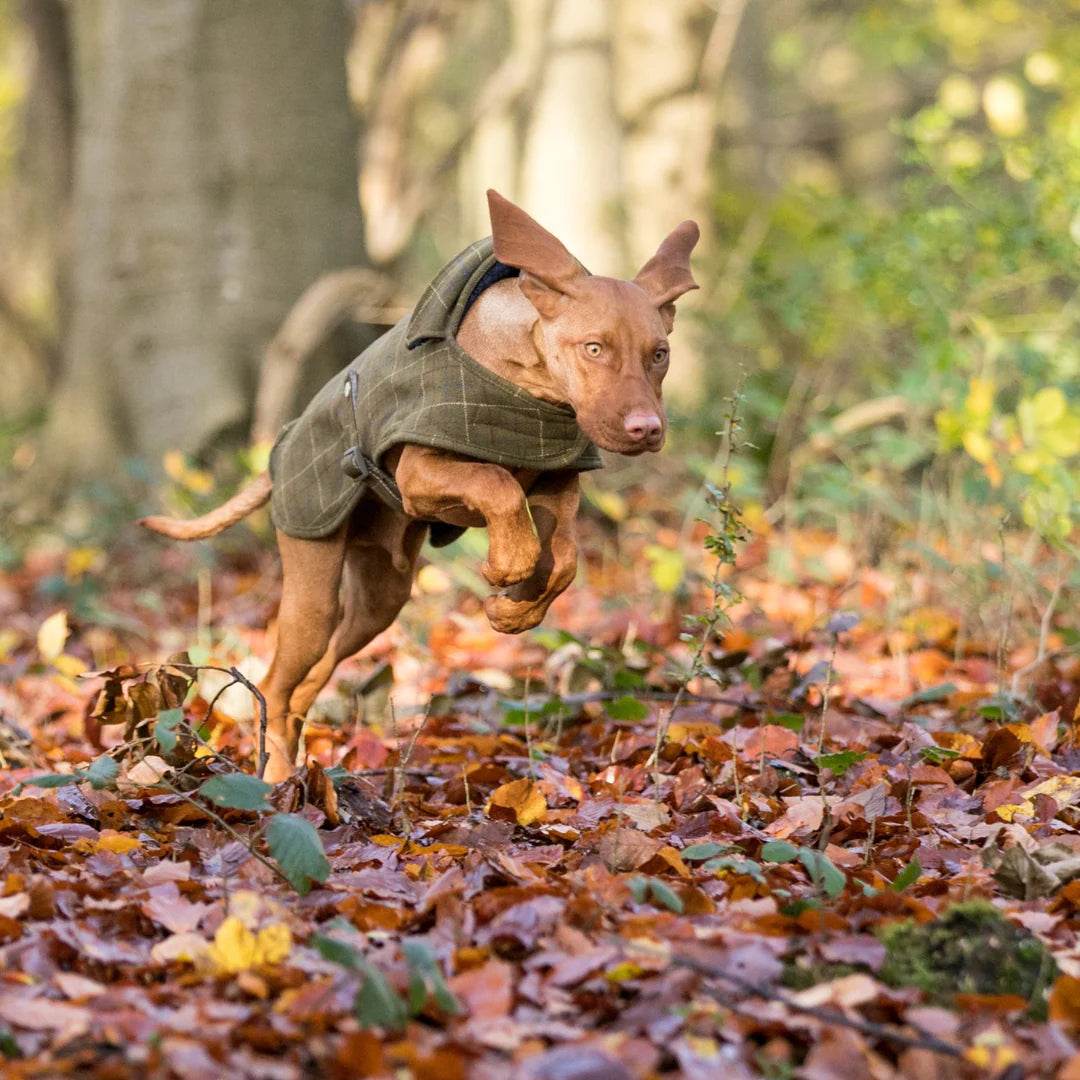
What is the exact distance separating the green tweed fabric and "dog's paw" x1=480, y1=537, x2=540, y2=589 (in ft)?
0.83

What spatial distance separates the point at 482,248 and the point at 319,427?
83 cm

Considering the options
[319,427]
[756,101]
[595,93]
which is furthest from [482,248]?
[756,101]

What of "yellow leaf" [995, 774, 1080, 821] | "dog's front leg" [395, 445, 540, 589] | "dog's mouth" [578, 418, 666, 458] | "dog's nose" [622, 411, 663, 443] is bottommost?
"yellow leaf" [995, 774, 1080, 821]

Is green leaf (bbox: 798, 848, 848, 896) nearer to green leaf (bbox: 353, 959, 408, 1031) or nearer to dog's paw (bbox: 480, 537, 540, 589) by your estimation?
green leaf (bbox: 353, 959, 408, 1031)

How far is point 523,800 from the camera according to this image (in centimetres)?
376

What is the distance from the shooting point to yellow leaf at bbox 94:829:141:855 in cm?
345

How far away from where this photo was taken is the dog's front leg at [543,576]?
400 centimetres

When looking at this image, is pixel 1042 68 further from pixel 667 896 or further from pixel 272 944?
pixel 272 944

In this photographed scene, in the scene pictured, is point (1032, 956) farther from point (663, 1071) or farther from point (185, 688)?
point (185, 688)

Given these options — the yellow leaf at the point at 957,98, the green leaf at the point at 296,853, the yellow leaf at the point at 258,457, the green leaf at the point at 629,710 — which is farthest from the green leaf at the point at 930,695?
the yellow leaf at the point at 957,98

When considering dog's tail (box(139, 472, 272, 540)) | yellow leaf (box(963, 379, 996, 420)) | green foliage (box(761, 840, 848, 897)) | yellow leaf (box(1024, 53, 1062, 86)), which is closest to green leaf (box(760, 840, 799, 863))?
green foliage (box(761, 840, 848, 897))

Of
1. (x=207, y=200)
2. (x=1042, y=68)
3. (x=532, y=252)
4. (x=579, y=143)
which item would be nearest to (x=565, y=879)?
(x=532, y=252)

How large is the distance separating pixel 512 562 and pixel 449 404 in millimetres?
Result: 445

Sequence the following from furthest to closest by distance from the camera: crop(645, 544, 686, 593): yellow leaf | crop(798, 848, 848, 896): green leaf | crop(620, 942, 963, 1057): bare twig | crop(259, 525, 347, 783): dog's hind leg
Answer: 1. crop(645, 544, 686, 593): yellow leaf
2. crop(259, 525, 347, 783): dog's hind leg
3. crop(798, 848, 848, 896): green leaf
4. crop(620, 942, 963, 1057): bare twig
